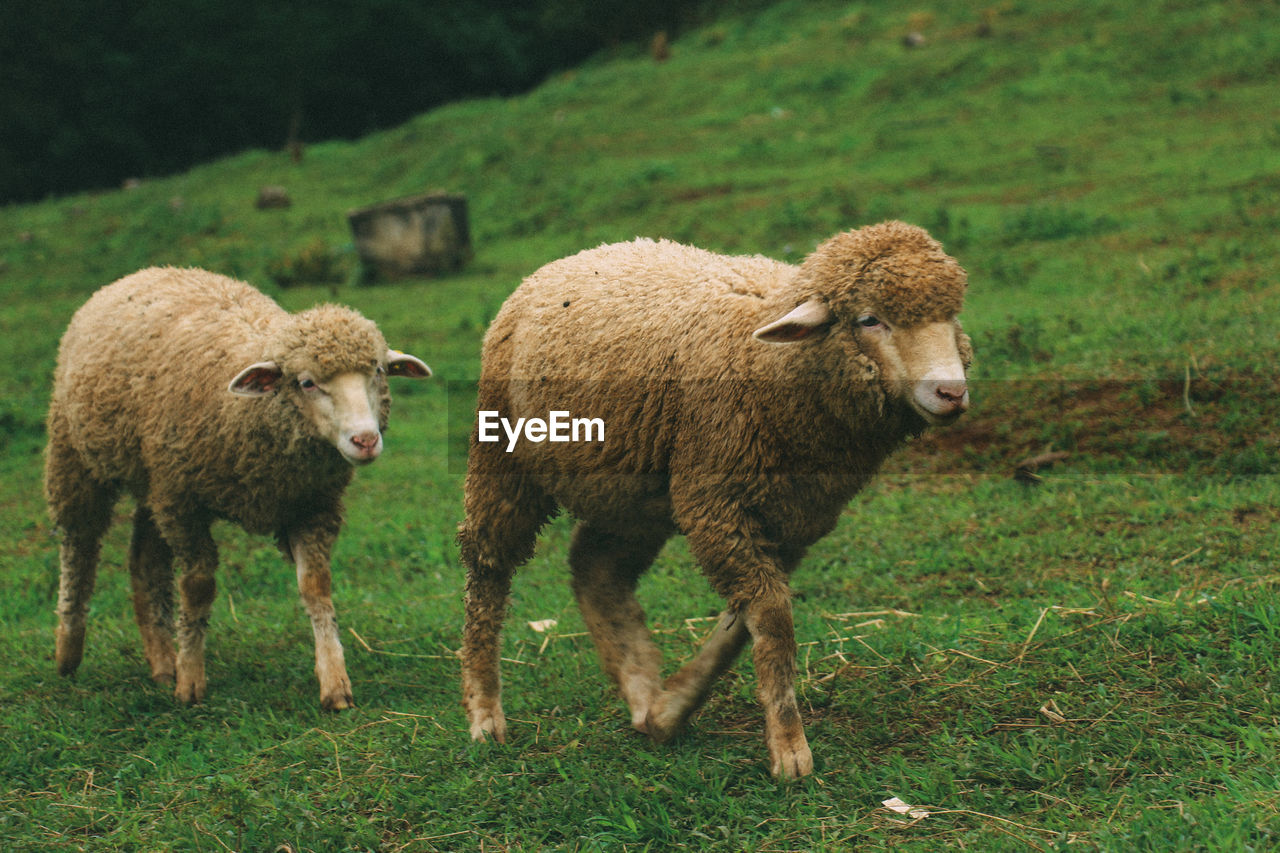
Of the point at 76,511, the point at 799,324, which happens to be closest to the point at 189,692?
the point at 76,511

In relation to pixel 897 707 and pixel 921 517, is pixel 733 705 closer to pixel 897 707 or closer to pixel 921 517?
pixel 897 707

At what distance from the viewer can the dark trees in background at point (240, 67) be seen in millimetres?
27406

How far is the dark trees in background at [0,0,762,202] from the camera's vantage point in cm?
2741

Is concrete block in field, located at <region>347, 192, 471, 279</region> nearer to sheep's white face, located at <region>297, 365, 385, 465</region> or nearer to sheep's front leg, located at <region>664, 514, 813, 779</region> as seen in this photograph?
sheep's white face, located at <region>297, 365, 385, 465</region>

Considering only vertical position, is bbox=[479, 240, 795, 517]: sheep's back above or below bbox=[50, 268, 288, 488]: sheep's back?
above

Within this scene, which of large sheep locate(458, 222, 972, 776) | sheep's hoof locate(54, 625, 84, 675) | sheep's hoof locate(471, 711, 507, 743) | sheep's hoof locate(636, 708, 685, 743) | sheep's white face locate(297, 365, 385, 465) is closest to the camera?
large sheep locate(458, 222, 972, 776)

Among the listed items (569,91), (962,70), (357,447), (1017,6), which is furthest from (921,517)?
(569,91)

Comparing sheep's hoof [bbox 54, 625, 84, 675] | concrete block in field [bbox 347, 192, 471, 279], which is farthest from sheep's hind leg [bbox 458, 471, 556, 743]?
concrete block in field [bbox 347, 192, 471, 279]

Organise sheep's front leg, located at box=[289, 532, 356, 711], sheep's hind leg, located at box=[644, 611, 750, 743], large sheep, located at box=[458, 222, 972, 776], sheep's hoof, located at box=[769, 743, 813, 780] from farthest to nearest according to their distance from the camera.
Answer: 1. sheep's front leg, located at box=[289, 532, 356, 711]
2. sheep's hind leg, located at box=[644, 611, 750, 743]
3. sheep's hoof, located at box=[769, 743, 813, 780]
4. large sheep, located at box=[458, 222, 972, 776]

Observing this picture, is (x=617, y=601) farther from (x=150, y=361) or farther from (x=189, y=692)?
(x=150, y=361)

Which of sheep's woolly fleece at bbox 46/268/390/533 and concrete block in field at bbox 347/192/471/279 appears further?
concrete block in field at bbox 347/192/471/279

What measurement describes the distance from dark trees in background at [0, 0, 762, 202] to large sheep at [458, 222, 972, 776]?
88.3ft

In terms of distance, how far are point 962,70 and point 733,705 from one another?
49.2 ft

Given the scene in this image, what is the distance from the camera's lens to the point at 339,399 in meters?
4.93
